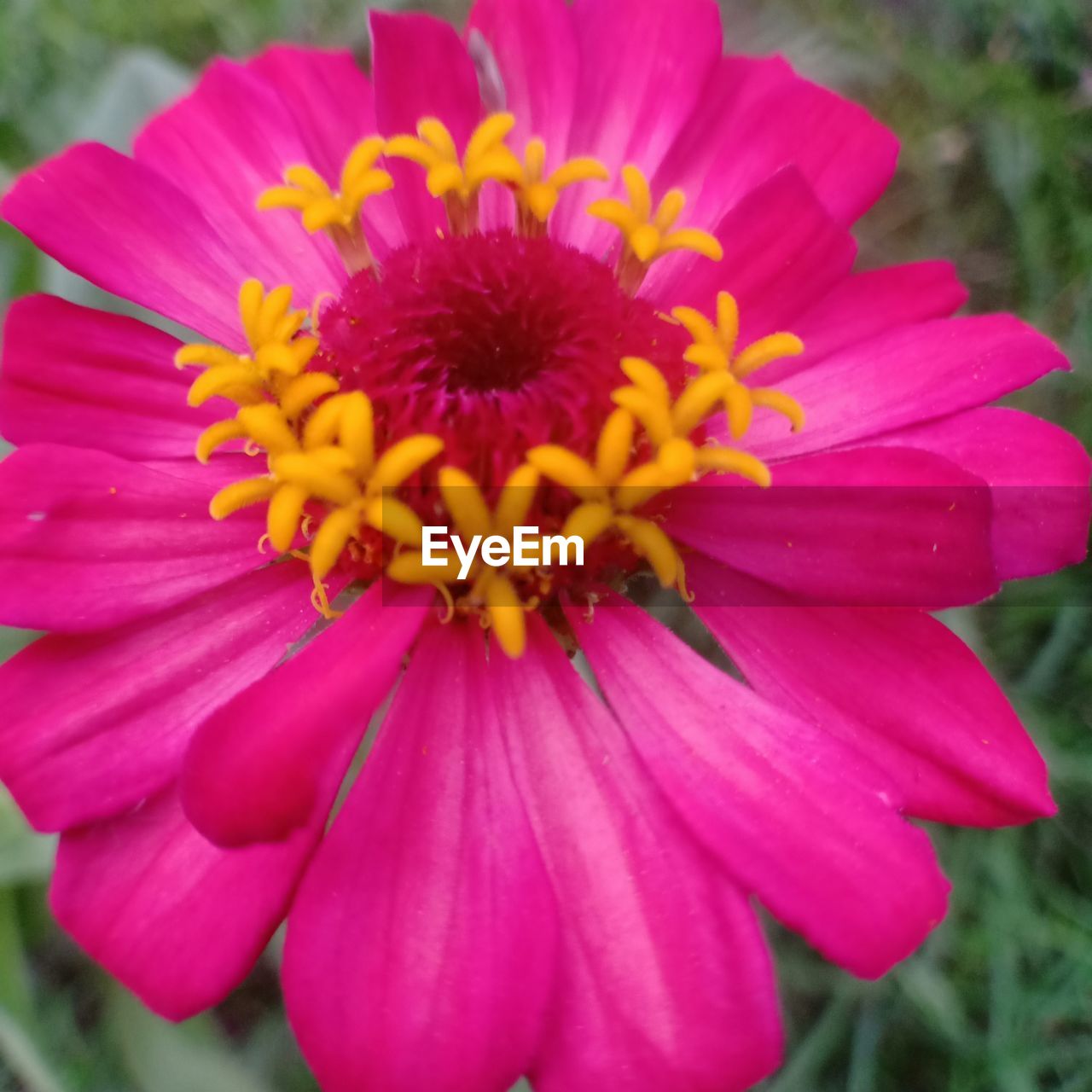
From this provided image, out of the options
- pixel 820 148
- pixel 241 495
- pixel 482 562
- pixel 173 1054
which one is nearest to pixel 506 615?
pixel 482 562

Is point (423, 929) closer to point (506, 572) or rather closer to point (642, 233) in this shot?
point (506, 572)

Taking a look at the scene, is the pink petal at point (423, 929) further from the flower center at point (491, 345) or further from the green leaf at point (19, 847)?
the green leaf at point (19, 847)

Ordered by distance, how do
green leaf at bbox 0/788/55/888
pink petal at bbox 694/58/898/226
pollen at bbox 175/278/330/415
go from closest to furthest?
pollen at bbox 175/278/330/415 → pink petal at bbox 694/58/898/226 → green leaf at bbox 0/788/55/888

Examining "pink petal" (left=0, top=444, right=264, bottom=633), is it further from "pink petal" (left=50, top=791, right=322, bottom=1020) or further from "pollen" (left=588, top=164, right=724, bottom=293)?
"pollen" (left=588, top=164, right=724, bottom=293)

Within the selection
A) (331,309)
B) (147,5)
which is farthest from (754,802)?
(147,5)

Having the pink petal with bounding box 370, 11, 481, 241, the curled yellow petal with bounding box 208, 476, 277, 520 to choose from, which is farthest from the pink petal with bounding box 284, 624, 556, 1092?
the pink petal with bounding box 370, 11, 481, 241

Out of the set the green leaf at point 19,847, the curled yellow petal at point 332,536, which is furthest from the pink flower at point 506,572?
the green leaf at point 19,847
